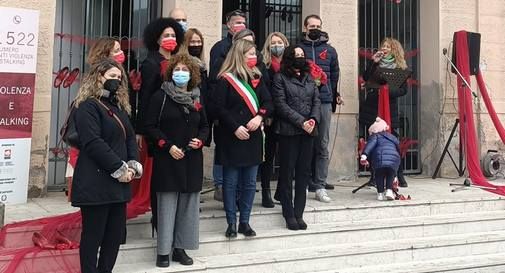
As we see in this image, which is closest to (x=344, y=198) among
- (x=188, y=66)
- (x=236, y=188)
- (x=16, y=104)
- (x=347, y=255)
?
(x=347, y=255)

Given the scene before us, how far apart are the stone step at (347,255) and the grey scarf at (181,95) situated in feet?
4.68

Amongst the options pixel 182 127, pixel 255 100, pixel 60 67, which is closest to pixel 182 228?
pixel 182 127

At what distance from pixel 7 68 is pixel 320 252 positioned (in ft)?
13.6

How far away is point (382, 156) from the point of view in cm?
628

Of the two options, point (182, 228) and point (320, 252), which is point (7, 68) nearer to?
point (182, 228)

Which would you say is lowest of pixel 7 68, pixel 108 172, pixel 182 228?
pixel 182 228

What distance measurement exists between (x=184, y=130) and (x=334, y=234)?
2132mm

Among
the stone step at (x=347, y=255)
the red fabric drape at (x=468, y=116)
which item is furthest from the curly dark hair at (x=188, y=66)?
the red fabric drape at (x=468, y=116)

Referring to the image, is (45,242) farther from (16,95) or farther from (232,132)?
(16,95)

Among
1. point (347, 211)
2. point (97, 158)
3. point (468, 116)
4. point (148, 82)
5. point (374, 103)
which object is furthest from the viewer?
point (468, 116)

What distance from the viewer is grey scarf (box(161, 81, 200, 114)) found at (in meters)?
4.38

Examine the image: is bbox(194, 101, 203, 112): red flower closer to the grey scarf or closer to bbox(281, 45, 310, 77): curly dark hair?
the grey scarf

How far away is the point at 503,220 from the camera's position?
252 inches

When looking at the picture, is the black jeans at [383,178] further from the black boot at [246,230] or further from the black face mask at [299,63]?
the black boot at [246,230]
